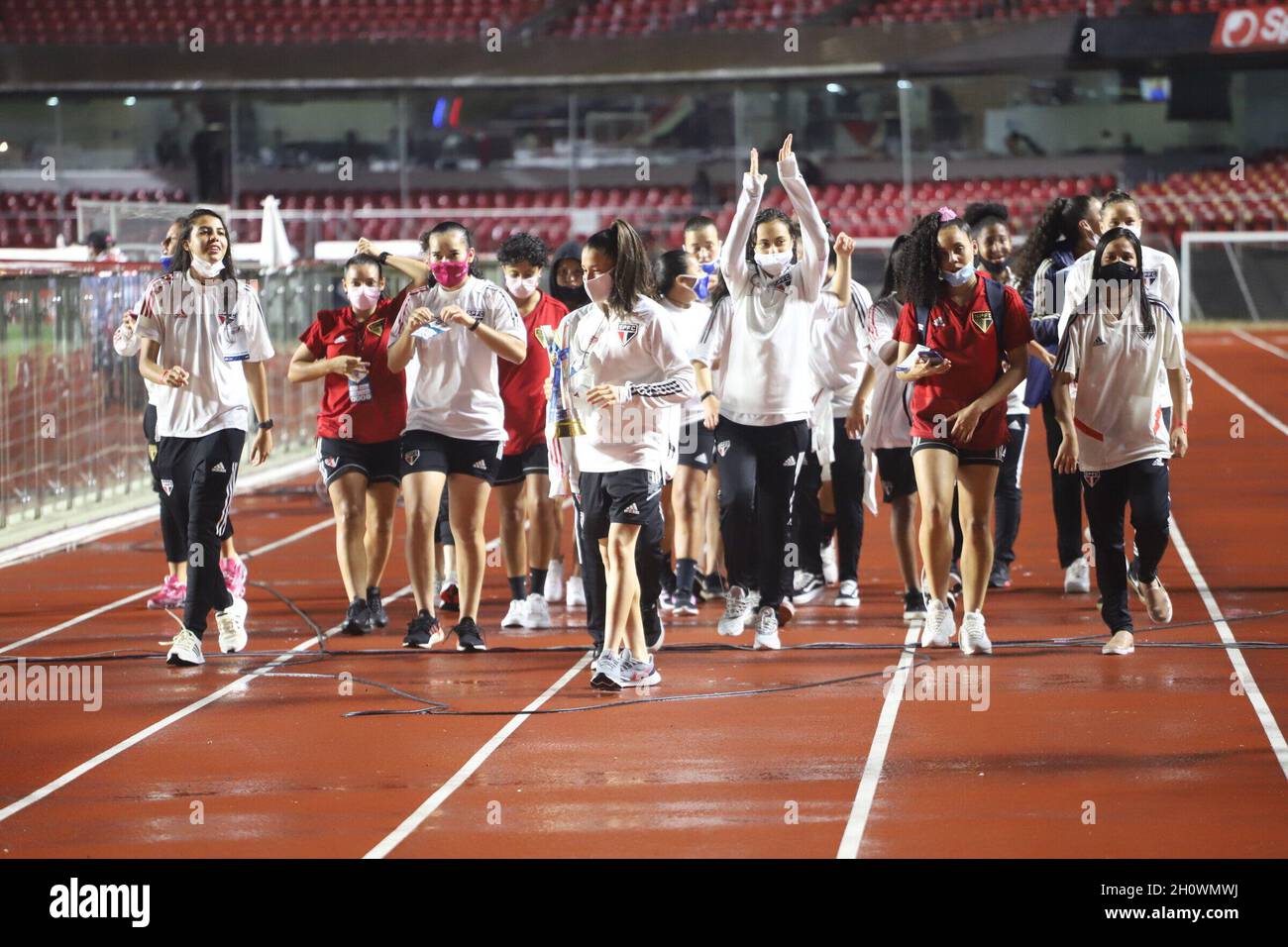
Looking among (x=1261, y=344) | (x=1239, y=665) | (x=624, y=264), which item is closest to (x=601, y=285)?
(x=624, y=264)

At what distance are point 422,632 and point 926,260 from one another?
3.06m

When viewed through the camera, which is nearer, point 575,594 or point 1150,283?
point 1150,283

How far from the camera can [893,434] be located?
10.6 meters

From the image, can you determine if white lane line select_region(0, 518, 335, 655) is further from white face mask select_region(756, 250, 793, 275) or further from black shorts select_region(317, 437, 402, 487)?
white face mask select_region(756, 250, 793, 275)

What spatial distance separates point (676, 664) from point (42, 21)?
36.3 m

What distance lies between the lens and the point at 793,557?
10.5 meters

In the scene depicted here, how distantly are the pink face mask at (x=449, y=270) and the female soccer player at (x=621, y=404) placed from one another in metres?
0.97

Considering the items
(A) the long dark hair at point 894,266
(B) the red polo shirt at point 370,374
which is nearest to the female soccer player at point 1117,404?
(A) the long dark hair at point 894,266

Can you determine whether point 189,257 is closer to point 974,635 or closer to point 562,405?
point 562,405

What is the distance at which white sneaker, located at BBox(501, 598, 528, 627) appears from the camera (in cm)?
1039

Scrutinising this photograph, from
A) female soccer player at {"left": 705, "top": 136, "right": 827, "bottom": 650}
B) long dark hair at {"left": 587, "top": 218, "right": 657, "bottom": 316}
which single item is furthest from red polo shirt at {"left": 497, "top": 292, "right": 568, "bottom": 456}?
long dark hair at {"left": 587, "top": 218, "right": 657, "bottom": 316}

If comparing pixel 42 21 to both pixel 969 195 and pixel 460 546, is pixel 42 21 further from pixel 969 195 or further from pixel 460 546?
pixel 460 546

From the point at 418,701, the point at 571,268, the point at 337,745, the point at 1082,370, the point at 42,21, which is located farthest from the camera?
the point at 42,21

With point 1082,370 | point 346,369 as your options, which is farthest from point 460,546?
point 1082,370
